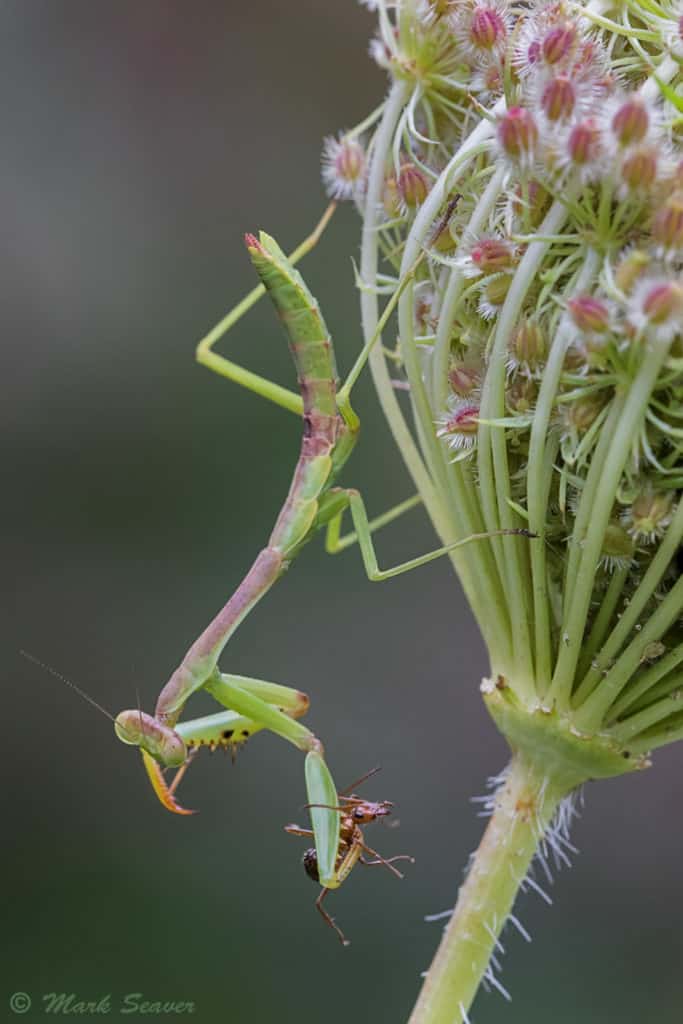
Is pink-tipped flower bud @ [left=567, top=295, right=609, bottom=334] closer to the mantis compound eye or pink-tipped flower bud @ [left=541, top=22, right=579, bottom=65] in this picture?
pink-tipped flower bud @ [left=541, top=22, right=579, bottom=65]

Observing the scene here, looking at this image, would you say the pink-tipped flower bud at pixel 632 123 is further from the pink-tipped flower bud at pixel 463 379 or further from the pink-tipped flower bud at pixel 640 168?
the pink-tipped flower bud at pixel 463 379

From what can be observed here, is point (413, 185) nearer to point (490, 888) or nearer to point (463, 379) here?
point (463, 379)

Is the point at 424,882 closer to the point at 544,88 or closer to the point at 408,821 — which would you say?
the point at 408,821

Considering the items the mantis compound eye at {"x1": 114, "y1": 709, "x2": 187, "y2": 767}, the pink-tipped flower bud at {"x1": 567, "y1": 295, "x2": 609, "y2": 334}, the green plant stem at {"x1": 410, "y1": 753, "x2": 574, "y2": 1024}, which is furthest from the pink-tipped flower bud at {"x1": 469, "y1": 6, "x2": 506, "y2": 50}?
the mantis compound eye at {"x1": 114, "y1": 709, "x2": 187, "y2": 767}

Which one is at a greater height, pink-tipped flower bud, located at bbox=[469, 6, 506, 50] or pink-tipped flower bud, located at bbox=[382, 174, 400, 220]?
pink-tipped flower bud, located at bbox=[469, 6, 506, 50]

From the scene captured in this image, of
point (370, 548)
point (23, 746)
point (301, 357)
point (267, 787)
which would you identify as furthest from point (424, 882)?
point (301, 357)

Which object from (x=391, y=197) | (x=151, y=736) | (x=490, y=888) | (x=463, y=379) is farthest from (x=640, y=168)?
(x=151, y=736)
